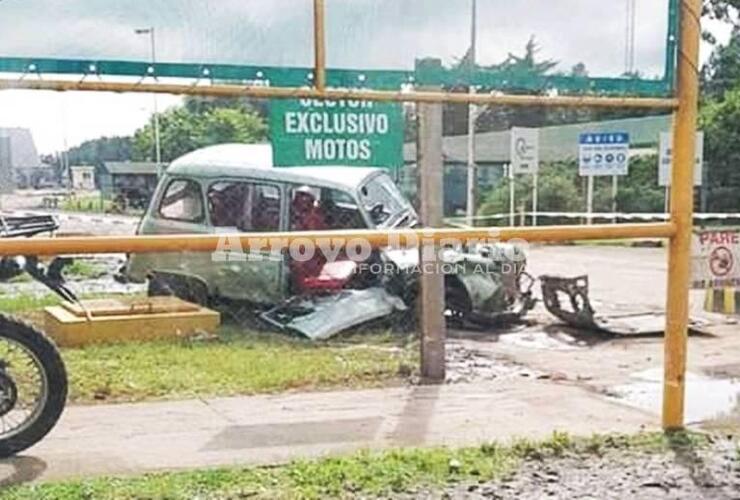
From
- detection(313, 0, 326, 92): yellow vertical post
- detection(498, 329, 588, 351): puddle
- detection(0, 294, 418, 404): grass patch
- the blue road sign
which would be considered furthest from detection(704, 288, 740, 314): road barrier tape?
detection(313, 0, 326, 92): yellow vertical post

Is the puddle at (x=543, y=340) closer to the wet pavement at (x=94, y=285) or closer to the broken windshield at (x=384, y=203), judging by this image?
the broken windshield at (x=384, y=203)

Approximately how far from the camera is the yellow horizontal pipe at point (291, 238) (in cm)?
399

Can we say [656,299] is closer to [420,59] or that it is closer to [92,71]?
[420,59]

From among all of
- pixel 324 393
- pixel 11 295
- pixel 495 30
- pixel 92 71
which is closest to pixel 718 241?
pixel 495 30

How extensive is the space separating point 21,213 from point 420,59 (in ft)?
8.07

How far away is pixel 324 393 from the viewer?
6.25 m

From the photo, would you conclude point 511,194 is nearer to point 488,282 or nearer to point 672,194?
point 488,282

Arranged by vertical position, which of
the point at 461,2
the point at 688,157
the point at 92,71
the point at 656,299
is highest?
the point at 461,2

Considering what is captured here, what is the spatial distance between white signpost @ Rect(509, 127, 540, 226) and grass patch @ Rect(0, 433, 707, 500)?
3895 millimetres

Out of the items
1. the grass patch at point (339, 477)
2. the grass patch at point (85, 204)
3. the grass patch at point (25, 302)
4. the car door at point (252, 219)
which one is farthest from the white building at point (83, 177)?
the grass patch at point (25, 302)

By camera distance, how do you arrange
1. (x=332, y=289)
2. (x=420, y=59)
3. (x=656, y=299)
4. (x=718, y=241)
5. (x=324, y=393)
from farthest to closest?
(x=656, y=299), (x=332, y=289), (x=324, y=393), (x=718, y=241), (x=420, y=59)

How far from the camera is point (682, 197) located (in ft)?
15.7

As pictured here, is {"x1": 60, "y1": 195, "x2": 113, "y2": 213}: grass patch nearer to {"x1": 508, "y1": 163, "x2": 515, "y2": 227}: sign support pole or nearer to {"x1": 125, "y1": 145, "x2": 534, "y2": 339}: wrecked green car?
{"x1": 125, "y1": 145, "x2": 534, "y2": 339}: wrecked green car

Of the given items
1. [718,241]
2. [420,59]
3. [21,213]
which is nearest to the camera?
[420,59]
